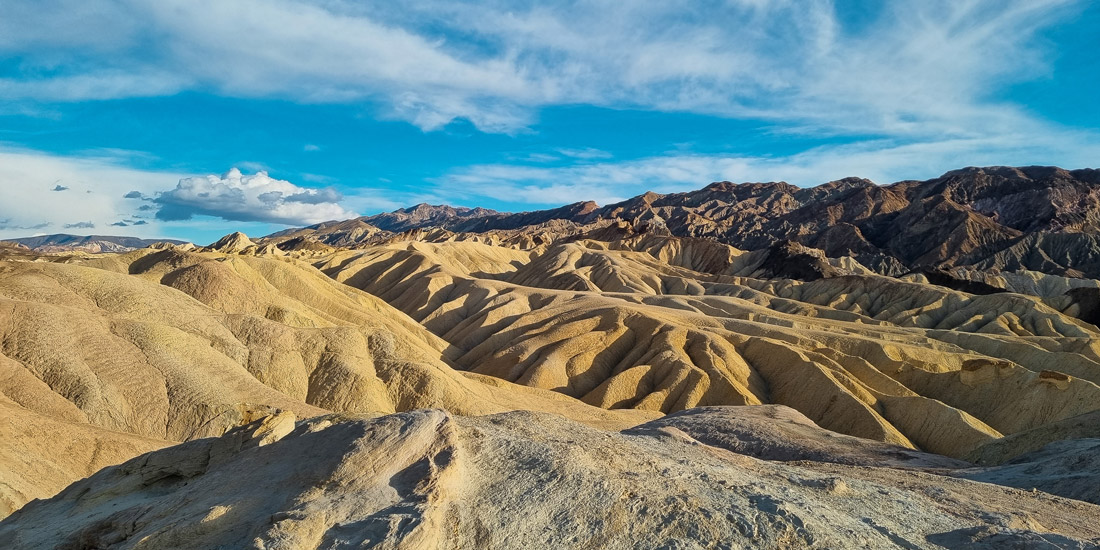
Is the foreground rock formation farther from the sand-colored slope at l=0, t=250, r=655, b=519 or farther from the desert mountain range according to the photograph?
the sand-colored slope at l=0, t=250, r=655, b=519

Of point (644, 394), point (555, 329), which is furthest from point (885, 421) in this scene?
point (555, 329)

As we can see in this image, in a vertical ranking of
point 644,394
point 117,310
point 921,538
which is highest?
point 117,310

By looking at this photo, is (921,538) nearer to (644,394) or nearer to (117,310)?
(117,310)

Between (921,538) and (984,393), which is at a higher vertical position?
(921,538)

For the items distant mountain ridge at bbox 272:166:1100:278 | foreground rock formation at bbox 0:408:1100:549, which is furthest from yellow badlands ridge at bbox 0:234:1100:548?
distant mountain ridge at bbox 272:166:1100:278

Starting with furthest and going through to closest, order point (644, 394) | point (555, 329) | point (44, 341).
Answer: point (555, 329) → point (644, 394) → point (44, 341)

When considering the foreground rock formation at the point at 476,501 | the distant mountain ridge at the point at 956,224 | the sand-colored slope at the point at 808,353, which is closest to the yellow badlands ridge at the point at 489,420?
the foreground rock formation at the point at 476,501

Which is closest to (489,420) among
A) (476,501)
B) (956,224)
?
(476,501)
